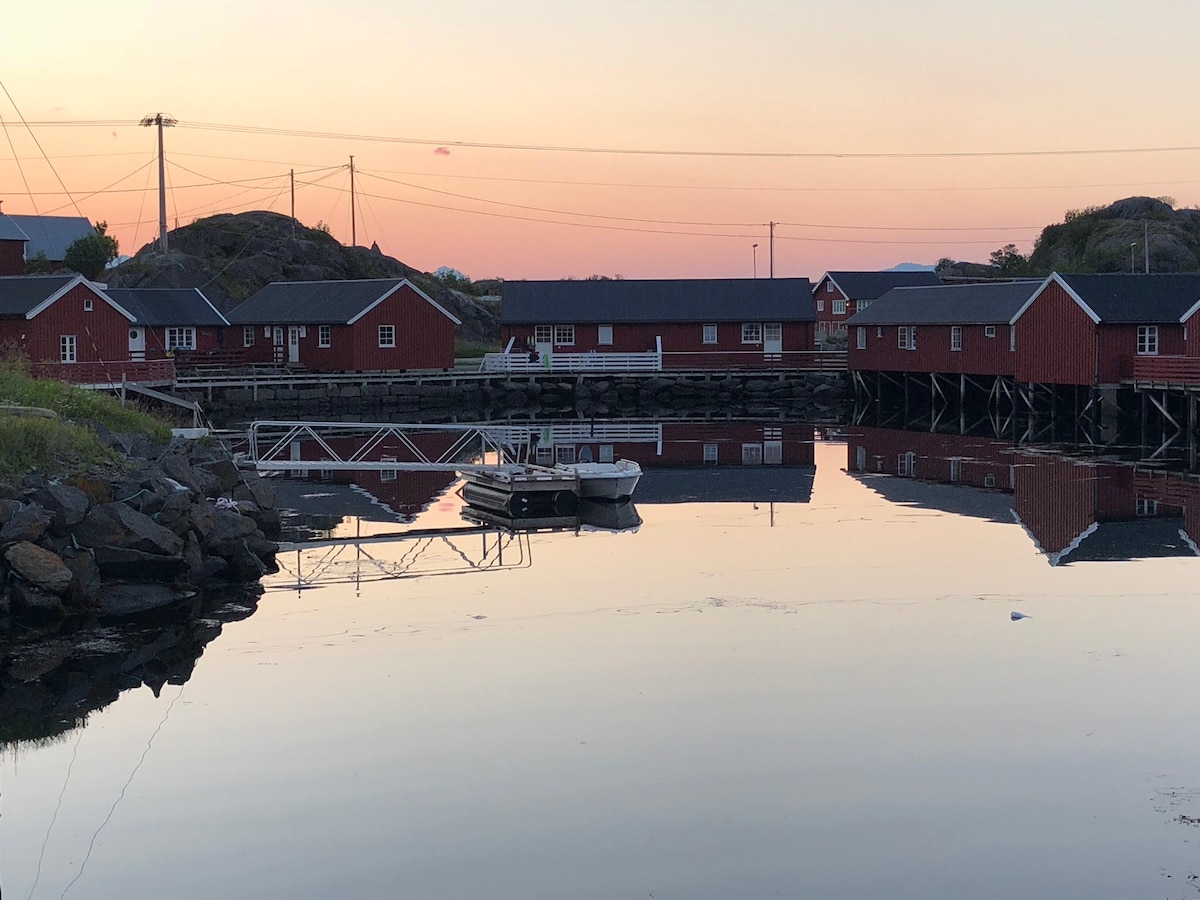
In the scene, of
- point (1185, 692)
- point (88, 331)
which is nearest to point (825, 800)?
point (1185, 692)

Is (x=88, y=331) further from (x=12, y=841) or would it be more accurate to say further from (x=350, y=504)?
(x=12, y=841)

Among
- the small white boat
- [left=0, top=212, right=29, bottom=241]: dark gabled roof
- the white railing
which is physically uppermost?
[left=0, top=212, right=29, bottom=241]: dark gabled roof

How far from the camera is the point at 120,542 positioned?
768 inches

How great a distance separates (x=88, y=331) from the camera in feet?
161

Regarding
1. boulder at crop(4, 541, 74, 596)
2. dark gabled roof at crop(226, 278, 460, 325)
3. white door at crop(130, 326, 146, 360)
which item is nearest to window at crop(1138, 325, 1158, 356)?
dark gabled roof at crop(226, 278, 460, 325)

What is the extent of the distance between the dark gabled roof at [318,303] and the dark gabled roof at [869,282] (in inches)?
1560

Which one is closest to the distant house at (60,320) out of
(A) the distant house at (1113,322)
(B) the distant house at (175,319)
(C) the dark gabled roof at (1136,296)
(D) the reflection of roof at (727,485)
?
(B) the distant house at (175,319)

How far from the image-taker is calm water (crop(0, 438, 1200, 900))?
10.5m

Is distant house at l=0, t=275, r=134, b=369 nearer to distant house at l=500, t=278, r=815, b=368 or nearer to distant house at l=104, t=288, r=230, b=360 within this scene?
distant house at l=104, t=288, r=230, b=360

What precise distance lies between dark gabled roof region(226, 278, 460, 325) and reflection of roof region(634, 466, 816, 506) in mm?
27106

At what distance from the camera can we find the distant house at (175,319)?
57.7 metres

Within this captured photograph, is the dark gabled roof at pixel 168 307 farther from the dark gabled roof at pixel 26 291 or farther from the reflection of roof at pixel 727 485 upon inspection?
the reflection of roof at pixel 727 485

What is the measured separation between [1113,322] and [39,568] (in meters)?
33.8

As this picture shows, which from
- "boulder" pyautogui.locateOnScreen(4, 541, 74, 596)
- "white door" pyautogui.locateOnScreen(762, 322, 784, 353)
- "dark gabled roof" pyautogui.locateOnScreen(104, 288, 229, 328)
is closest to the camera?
"boulder" pyautogui.locateOnScreen(4, 541, 74, 596)
